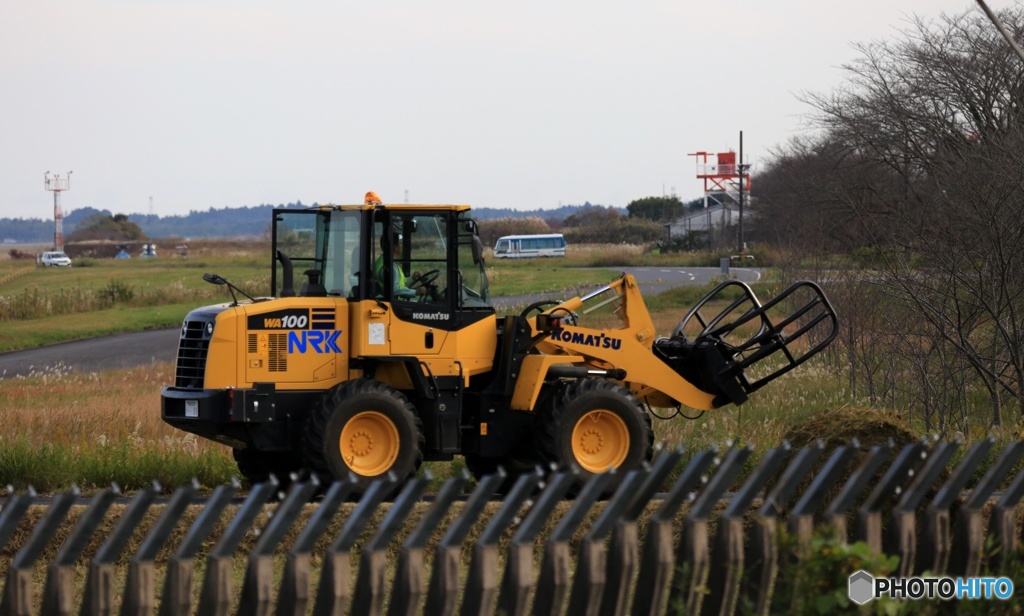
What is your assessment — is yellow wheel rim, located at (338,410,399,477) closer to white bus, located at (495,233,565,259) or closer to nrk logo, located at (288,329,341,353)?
nrk logo, located at (288,329,341,353)

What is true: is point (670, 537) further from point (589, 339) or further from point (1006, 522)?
point (589, 339)

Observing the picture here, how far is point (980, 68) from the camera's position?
133ft

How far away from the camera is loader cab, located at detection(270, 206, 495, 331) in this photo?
13.1 m

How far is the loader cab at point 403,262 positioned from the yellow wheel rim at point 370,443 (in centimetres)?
98

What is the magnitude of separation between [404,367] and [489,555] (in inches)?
307

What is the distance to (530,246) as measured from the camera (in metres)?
104

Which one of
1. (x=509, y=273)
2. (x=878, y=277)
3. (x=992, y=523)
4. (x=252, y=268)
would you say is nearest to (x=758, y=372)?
(x=878, y=277)

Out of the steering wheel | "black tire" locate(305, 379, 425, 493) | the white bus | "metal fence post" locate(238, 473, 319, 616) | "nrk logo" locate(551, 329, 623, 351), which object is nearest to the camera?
"metal fence post" locate(238, 473, 319, 616)

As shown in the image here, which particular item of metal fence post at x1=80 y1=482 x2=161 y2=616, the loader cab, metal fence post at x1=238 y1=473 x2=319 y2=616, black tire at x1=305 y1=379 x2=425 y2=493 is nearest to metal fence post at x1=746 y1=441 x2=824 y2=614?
metal fence post at x1=238 y1=473 x2=319 y2=616

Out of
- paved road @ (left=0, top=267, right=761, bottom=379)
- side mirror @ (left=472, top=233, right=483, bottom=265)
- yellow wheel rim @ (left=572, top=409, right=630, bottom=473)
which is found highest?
side mirror @ (left=472, top=233, right=483, bottom=265)

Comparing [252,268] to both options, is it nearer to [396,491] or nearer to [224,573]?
[396,491]

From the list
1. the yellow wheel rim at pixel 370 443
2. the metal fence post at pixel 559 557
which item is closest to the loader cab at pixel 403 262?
the yellow wheel rim at pixel 370 443

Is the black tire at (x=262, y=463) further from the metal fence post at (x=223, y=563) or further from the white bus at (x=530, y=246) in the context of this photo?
the white bus at (x=530, y=246)

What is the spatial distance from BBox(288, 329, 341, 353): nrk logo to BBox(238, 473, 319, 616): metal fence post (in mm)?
7517
